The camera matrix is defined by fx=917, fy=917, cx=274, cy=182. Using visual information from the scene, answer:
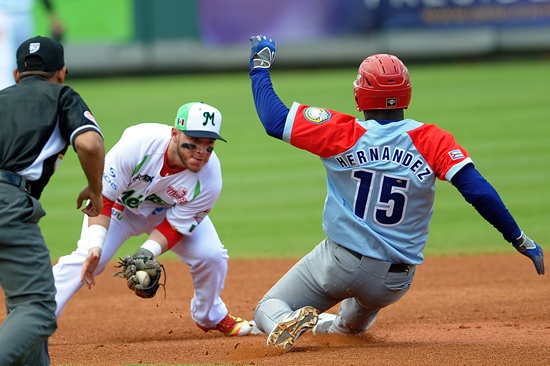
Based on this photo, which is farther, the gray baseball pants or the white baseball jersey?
the white baseball jersey

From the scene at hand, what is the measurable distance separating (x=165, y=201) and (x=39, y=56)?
1673 mm

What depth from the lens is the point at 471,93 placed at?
19.7 m

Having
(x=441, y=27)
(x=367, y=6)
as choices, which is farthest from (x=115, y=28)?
(x=441, y=27)

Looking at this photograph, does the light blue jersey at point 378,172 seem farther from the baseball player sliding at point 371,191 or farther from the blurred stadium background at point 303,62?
the blurred stadium background at point 303,62

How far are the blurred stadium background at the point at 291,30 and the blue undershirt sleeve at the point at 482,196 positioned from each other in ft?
64.4

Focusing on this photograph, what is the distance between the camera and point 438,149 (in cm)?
517

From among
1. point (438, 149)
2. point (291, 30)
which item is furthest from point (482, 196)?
point (291, 30)

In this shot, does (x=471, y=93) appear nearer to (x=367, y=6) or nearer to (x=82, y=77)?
(x=367, y=6)

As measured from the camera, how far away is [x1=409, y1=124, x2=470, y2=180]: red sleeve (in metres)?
5.11

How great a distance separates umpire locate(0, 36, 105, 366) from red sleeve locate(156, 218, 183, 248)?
1.32m

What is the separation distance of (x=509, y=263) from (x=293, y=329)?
4.35m

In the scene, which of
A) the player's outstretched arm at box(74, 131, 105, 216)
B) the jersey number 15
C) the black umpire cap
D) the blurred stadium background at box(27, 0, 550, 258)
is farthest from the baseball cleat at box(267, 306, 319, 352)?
the blurred stadium background at box(27, 0, 550, 258)

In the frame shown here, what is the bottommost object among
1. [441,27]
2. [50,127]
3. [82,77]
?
[82,77]

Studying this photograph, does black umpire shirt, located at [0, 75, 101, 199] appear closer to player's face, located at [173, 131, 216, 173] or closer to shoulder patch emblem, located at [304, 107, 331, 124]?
player's face, located at [173, 131, 216, 173]
